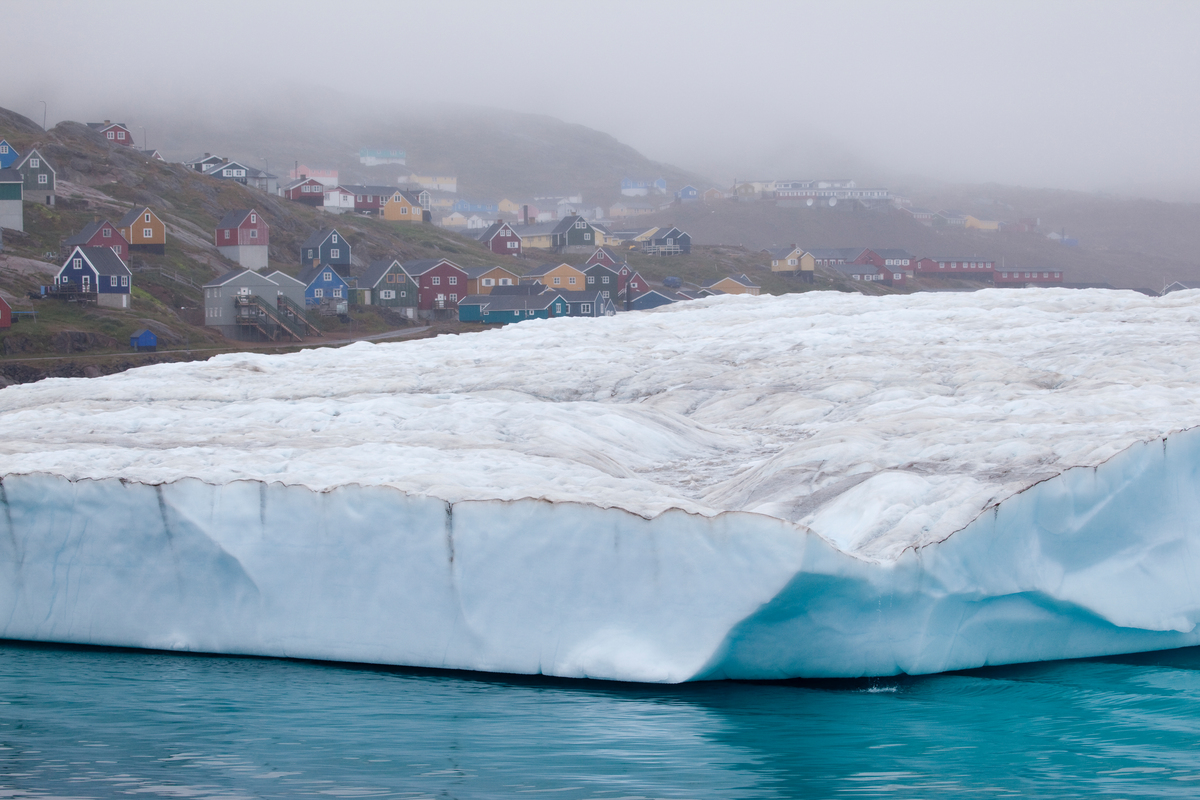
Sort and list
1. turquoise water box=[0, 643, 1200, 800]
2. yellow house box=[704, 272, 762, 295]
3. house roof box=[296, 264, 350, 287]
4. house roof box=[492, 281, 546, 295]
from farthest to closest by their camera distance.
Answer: yellow house box=[704, 272, 762, 295] < house roof box=[492, 281, 546, 295] < house roof box=[296, 264, 350, 287] < turquoise water box=[0, 643, 1200, 800]

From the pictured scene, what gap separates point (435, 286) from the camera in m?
89.6

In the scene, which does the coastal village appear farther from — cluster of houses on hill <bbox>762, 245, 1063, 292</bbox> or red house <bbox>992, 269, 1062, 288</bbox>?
red house <bbox>992, 269, 1062, 288</bbox>

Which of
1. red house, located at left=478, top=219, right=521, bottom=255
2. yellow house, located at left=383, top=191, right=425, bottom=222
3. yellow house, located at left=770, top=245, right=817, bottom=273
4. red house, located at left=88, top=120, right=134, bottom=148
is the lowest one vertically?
yellow house, located at left=770, top=245, right=817, bottom=273

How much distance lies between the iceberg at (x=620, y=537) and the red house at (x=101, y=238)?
207 feet

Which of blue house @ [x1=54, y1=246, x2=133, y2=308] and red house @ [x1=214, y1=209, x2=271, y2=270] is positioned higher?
red house @ [x1=214, y1=209, x2=271, y2=270]

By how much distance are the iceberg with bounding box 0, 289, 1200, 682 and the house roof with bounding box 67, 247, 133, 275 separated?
183 ft

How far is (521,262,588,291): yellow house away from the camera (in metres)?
96.8

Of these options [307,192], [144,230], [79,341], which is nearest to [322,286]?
[144,230]

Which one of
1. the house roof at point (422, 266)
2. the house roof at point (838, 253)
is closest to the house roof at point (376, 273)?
the house roof at point (422, 266)

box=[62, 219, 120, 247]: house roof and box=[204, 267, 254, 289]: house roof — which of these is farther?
box=[204, 267, 254, 289]: house roof

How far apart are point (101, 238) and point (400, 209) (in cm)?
6117

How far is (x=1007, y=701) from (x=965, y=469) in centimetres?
261

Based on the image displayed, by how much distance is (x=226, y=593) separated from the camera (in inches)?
439

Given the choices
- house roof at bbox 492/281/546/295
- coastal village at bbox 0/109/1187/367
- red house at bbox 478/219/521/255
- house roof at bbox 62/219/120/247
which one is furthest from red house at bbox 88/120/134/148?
house roof at bbox 492/281/546/295
